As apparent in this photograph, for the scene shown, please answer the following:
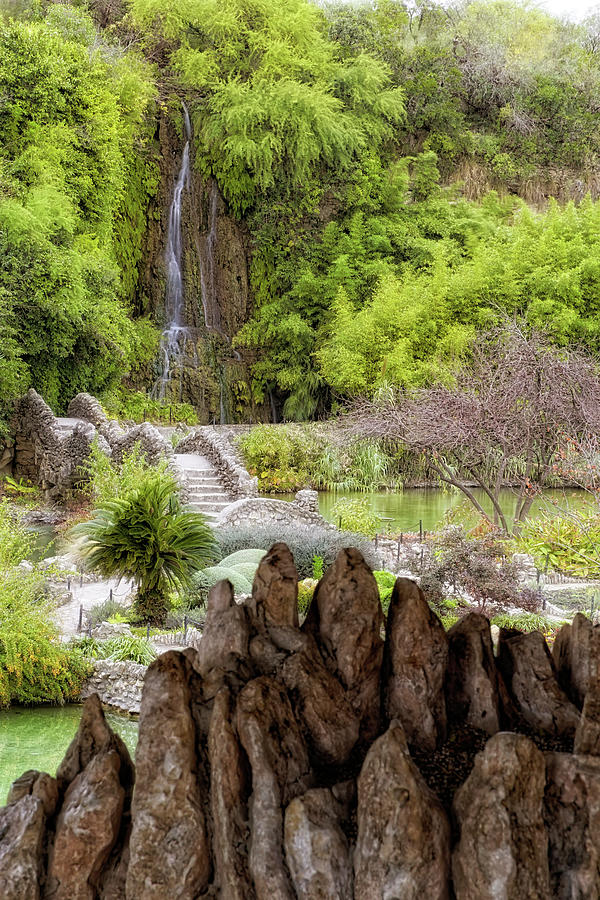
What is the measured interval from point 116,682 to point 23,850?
4.47 metres

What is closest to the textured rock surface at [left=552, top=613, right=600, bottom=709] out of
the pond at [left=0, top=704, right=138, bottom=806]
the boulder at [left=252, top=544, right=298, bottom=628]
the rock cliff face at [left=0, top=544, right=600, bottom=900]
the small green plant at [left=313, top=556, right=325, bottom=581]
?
the rock cliff face at [left=0, top=544, right=600, bottom=900]

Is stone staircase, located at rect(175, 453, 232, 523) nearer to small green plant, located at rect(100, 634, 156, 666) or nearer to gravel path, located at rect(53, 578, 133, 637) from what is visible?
gravel path, located at rect(53, 578, 133, 637)

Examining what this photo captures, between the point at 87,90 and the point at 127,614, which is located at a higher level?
the point at 87,90

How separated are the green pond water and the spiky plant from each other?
504 cm

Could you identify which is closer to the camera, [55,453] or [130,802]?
[130,802]

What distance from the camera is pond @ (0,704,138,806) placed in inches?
213

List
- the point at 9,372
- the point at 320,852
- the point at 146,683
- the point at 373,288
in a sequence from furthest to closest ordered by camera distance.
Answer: the point at 373,288, the point at 9,372, the point at 146,683, the point at 320,852

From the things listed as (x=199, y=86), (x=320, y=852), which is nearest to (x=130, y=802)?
(x=320, y=852)

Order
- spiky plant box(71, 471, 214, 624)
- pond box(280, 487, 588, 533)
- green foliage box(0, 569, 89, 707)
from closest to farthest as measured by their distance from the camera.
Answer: green foliage box(0, 569, 89, 707)
spiky plant box(71, 471, 214, 624)
pond box(280, 487, 588, 533)

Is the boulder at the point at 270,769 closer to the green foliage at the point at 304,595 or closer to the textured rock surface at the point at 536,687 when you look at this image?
the textured rock surface at the point at 536,687

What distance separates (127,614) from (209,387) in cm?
1266

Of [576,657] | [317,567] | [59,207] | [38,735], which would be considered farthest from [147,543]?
[59,207]

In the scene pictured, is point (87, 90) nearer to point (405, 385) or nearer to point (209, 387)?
point (209, 387)

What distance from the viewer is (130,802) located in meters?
2.38
